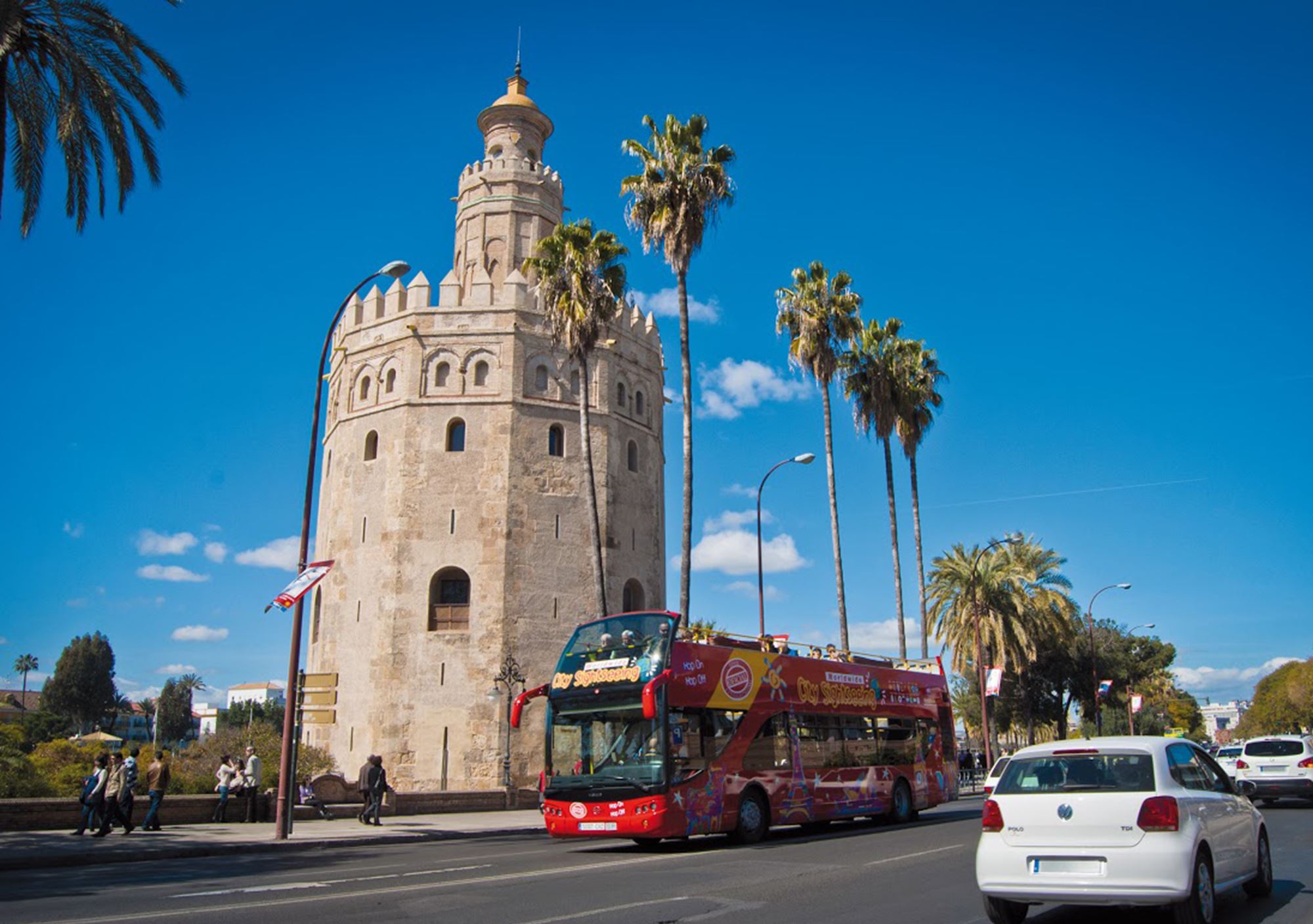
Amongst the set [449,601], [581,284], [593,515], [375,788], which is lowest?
[375,788]

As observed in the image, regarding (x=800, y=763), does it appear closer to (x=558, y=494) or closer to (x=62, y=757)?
(x=558, y=494)

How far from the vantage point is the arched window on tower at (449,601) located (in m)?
32.5

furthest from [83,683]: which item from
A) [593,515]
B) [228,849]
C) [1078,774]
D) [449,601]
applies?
[1078,774]

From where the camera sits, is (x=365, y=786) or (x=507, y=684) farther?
(x=507, y=684)

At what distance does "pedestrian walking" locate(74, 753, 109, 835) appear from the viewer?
666 inches

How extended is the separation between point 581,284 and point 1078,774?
22193mm

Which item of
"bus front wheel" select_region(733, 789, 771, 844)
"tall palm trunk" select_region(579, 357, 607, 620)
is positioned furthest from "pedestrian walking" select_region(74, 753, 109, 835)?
"tall palm trunk" select_region(579, 357, 607, 620)

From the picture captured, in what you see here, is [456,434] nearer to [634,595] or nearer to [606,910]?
[634,595]

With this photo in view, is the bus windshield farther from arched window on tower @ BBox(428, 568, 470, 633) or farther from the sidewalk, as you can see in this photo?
arched window on tower @ BBox(428, 568, 470, 633)

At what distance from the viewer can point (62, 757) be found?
30953mm

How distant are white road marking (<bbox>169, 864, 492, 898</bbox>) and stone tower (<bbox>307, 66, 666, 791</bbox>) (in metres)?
18.9

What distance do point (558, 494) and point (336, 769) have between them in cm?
1143

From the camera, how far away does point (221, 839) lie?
1733 cm

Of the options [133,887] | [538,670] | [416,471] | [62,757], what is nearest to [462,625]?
[538,670]
